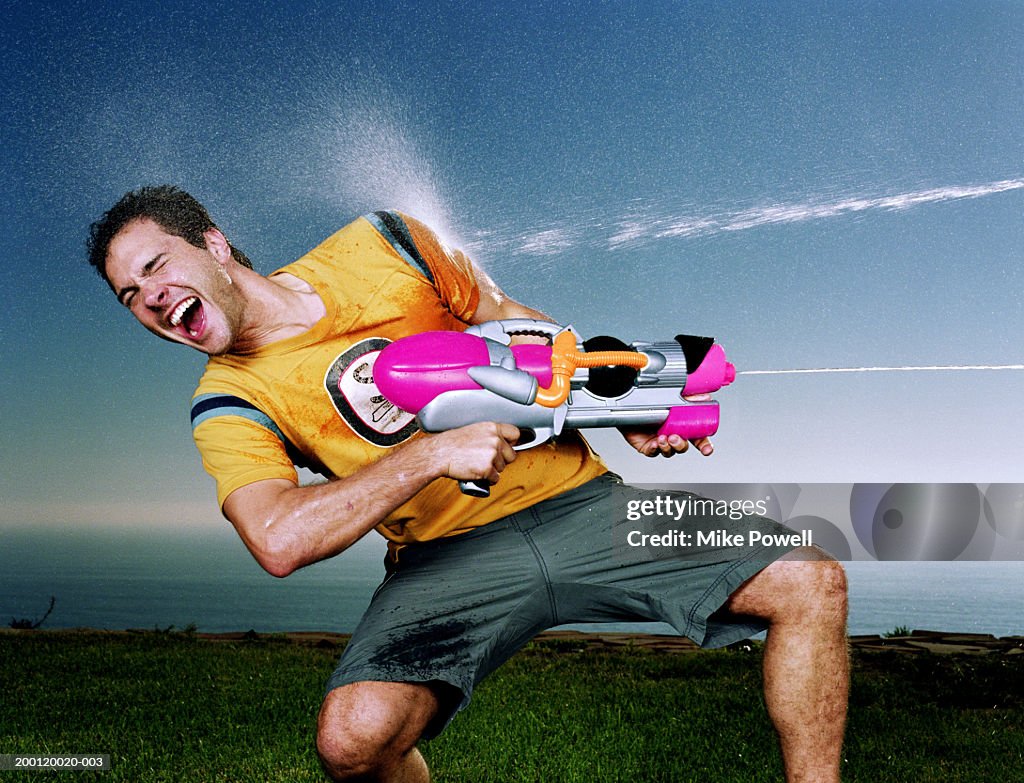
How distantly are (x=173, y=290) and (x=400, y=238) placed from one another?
1.41 feet

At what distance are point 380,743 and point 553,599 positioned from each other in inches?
14.6

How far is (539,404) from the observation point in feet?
4.58

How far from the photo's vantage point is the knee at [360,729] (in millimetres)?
1423

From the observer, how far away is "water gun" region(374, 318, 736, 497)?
4.48 feet

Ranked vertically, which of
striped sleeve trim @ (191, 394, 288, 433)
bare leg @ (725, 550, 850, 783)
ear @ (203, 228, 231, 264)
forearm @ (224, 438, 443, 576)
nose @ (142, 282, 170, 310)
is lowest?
bare leg @ (725, 550, 850, 783)

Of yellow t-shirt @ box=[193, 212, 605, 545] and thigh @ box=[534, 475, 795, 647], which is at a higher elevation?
yellow t-shirt @ box=[193, 212, 605, 545]

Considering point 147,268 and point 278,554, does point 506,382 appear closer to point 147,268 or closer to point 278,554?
point 278,554

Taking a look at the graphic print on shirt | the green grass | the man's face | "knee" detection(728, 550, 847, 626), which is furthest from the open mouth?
the green grass

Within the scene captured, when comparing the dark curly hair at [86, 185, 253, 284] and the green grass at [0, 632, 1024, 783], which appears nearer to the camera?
the dark curly hair at [86, 185, 253, 284]

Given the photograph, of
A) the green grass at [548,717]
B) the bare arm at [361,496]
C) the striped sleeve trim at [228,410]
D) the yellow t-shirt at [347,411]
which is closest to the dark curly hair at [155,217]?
the yellow t-shirt at [347,411]

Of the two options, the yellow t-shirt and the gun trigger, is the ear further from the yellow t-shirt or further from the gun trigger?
the gun trigger

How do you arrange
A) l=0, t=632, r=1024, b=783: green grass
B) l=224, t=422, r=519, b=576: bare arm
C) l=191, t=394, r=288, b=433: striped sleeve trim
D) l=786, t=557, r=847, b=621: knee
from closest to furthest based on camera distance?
l=224, t=422, r=519, b=576: bare arm
l=786, t=557, r=847, b=621: knee
l=191, t=394, r=288, b=433: striped sleeve trim
l=0, t=632, r=1024, b=783: green grass

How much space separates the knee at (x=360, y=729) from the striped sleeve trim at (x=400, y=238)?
0.78m

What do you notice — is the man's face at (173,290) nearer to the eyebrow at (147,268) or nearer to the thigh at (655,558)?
the eyebrow at (147,268)
